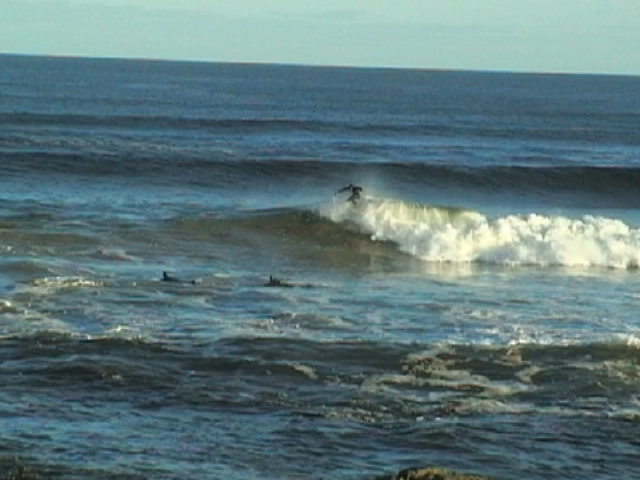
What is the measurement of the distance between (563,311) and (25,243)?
10.9 meters

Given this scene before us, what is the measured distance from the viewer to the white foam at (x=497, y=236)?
90.3 feet

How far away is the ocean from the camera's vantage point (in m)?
12.4

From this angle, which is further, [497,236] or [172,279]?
[497,236]

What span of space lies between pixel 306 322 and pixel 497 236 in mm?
11420

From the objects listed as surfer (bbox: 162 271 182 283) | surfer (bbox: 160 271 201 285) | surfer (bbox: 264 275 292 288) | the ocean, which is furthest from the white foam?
surfer (bbox: 162 271 182 283)

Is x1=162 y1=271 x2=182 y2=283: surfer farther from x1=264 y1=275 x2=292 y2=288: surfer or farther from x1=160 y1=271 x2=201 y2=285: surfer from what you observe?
x1=264 y1=275 x2=292 y2=288: surfer

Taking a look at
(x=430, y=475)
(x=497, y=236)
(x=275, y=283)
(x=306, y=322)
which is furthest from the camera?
(x=497, y=236)

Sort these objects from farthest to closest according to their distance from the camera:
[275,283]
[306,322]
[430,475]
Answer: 1. [275,283]
2. [306,322]
3. [430,475]

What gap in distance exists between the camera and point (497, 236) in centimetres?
2919

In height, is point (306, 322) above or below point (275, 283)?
below

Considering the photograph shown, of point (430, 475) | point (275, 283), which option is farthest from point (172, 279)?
point (430, 475)

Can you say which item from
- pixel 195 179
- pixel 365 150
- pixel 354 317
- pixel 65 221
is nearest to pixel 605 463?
pixel 354 317

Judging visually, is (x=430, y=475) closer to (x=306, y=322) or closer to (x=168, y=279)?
(x=306, y=322)

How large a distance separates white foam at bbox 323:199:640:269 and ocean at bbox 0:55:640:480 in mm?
65
